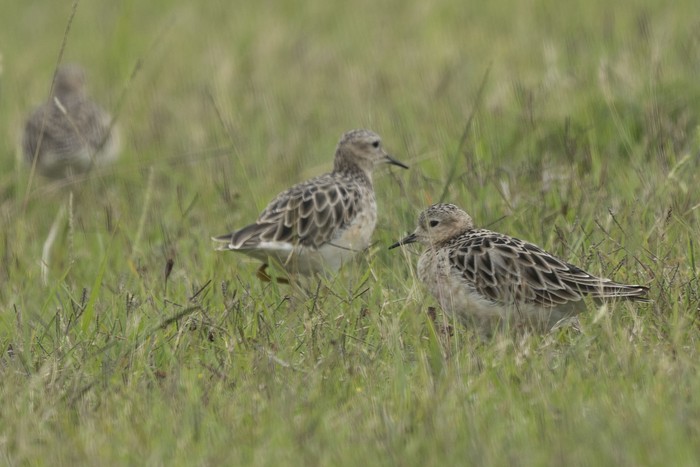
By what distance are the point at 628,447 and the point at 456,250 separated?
2.41m

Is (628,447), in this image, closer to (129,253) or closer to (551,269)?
(551,269)

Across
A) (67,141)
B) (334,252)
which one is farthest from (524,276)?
(67,141)

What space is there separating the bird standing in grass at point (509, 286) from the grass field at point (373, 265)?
120 mm

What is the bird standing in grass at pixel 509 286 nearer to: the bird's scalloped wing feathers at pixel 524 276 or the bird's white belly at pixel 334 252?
the bird's scalloped wing feathers at pixel 524 276

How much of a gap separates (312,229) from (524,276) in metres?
2.16

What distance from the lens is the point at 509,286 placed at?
6289 mm

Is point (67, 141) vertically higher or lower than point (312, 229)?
lower

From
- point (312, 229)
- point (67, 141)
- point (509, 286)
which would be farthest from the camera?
point (67, 141)

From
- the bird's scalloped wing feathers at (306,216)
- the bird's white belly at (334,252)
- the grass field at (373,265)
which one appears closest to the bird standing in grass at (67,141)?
the grass field at (373,265)

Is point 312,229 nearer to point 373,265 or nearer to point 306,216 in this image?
point 306,216

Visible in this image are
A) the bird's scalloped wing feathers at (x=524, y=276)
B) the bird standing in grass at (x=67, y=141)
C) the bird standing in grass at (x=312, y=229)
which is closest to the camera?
the bird's scalloped wing feathers at (x=524, y=276)

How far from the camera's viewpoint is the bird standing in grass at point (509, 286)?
6.17 meters

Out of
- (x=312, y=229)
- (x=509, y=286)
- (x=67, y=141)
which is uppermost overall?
(x=509, y=286)

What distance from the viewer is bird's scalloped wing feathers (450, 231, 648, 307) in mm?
6125
